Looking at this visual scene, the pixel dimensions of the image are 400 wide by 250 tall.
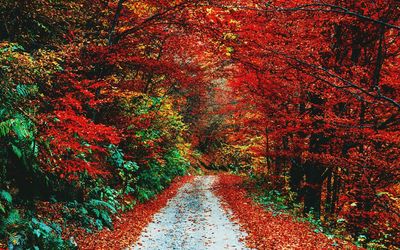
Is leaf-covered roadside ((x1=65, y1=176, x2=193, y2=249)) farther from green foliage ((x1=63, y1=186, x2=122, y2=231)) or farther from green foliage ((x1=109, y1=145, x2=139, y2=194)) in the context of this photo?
green foliage ((x1=109, y1=145, x2=139, y2=194))

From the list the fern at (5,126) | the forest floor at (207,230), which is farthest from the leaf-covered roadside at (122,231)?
the fern at (5,126)

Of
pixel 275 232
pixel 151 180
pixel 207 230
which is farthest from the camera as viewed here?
pixel 151 180

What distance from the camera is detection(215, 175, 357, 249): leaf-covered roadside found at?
Answer: 352 inches

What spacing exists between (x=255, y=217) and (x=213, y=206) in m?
3.22

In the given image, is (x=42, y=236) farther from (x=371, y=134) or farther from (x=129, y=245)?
(x=371, y=134)

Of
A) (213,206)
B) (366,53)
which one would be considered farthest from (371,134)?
(213,206)

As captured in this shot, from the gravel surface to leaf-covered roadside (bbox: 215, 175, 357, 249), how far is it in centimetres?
45

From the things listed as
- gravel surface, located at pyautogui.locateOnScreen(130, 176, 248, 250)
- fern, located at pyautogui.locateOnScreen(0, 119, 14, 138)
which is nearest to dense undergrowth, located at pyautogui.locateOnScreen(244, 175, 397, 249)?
gravel surface, located at pyautogui.locateOnScreen(130, 176, 248, 250)

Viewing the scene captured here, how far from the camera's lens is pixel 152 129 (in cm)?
1591

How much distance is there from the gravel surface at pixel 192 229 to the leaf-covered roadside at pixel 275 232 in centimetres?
45

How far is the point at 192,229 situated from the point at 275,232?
9.19 ft

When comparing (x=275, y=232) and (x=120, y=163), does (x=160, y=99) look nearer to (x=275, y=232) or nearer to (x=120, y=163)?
(x=120, y=163)

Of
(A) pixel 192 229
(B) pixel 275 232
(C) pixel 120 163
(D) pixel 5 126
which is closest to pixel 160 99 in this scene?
(C) pixel 120 163

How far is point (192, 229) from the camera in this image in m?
11.0
